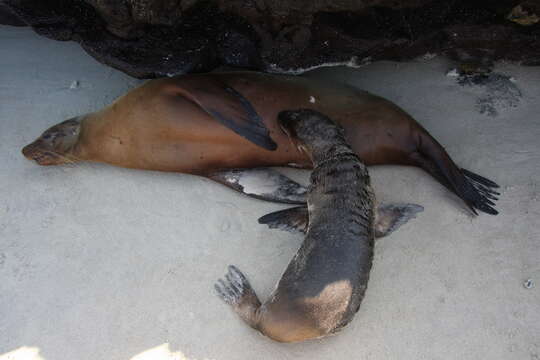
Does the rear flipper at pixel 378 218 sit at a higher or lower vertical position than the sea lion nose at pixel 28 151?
higher

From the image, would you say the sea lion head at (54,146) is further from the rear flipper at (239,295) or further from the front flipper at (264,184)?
the rear flipper at (239,295)

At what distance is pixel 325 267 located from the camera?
2.12 m

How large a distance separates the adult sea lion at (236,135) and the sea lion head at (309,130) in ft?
0.57

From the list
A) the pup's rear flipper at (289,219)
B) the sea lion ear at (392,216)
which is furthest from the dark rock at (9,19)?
the sea lion ear at (392,216)

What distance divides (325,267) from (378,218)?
634 millimetres

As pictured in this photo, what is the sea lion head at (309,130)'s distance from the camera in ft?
8.57

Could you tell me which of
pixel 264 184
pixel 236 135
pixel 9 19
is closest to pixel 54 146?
pixel 236 135

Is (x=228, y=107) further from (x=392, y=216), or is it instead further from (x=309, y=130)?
(x=392, y=216)

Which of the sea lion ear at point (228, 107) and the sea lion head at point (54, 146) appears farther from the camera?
the sea lion head at point (54, 146)

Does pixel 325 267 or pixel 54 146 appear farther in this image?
pixel 54 146

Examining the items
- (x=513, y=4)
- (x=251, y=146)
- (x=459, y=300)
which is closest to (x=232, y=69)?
(x=251, y=146)

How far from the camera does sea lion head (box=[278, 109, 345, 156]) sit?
2613mm

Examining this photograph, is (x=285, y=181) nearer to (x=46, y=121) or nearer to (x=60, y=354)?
(x=60, y=354)

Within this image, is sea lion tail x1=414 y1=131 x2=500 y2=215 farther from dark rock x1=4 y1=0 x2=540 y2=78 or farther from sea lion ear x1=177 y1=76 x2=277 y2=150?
sea lion ear x1=177 y1=76 x2=277 y2=150
